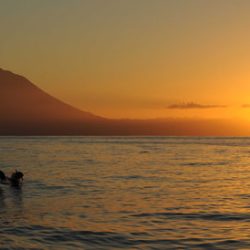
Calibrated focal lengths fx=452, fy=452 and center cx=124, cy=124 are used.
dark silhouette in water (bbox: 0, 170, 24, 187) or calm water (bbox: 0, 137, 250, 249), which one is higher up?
dark silhouette in water (bbox: 0, 170, 24, 187)

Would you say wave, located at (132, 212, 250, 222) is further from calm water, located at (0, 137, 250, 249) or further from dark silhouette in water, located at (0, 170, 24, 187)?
dark silhouette in water, located at (0, 170, 24, 187)

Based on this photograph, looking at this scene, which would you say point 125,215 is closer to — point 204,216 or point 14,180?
point 204,216

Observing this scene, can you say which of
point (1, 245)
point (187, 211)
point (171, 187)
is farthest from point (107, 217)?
point (171, 187)

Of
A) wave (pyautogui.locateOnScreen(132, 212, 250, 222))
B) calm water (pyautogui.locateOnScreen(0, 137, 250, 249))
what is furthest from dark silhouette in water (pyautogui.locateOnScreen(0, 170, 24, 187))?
wave (pyautogui.locateOnScreen(132, 212, 250, 222))

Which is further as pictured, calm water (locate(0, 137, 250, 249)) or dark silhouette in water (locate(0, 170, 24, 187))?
dark silhouette in water (locate(0, 170, 24, 187))

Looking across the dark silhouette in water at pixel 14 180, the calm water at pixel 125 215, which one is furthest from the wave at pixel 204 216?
the dark silhouette in water at pixel 14 180

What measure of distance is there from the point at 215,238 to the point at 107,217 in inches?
201

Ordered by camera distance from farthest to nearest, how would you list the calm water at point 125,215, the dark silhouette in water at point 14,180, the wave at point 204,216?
the dark silhouette in water at point 14,180
the wave at point 204,216
the calm water at point 125,215

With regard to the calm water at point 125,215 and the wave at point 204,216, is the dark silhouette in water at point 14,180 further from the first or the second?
the wave at point 204,216

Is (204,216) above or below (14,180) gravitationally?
below

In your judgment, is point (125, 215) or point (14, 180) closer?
point (125, 215)

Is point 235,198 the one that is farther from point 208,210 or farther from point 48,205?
point 48,205

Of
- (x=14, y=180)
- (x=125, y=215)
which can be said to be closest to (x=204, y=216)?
(x=125, y=215)

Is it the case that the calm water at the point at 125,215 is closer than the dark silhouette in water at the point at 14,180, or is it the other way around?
the calm water at the point at 125,215
